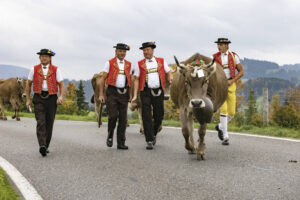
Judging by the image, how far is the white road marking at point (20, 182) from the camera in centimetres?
443

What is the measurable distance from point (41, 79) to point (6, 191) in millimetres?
3248

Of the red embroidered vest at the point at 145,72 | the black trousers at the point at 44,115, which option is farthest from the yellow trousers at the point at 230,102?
the black trousers at the point at 44,115

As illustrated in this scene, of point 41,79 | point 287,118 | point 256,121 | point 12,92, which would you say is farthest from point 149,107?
point 12,92

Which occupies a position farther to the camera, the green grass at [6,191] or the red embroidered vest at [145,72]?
the red embroidered vest at [145,72]

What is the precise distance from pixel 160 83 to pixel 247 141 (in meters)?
2.76

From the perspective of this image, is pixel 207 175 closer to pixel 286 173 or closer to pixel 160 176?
pixel 160 176

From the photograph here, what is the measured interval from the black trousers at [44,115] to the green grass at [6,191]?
2052 mm

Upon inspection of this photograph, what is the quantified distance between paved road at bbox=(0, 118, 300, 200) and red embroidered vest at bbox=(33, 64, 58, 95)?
1.24m

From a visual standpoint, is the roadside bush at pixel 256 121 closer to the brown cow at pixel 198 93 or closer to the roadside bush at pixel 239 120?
the roadside bush at pixel 239 120

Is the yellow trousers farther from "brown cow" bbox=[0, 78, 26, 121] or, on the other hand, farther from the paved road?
"brown cow" bbox=[0, 78, 26, 121]

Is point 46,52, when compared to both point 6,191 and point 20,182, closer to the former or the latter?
point 20,182

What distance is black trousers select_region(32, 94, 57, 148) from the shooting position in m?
7.25

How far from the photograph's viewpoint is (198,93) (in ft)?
19.6

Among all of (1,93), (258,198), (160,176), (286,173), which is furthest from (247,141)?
(1,93)
